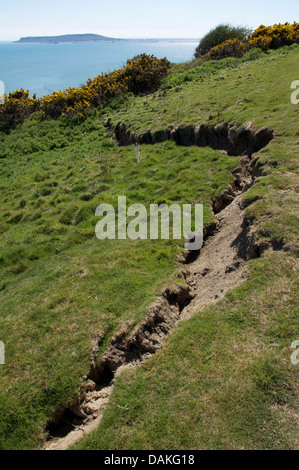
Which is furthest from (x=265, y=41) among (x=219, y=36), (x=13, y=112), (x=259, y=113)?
(x=13, y=112)

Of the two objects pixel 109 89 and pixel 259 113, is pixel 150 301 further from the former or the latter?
pixel 109 89

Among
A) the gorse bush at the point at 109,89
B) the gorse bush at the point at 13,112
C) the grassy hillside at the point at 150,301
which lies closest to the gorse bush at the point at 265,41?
the gorse bush at the point at 109,89

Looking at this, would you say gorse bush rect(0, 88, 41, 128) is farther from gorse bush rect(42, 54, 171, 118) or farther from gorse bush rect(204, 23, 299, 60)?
Answer: gorse bush rect(204, 23, 299, 60)

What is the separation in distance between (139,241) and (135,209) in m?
2.50

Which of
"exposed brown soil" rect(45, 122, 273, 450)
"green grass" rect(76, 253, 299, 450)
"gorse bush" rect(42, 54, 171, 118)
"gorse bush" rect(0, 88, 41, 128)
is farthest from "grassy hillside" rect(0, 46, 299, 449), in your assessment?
"gorse bush" rect(0, 88, 41, 128)

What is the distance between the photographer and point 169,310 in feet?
28.8

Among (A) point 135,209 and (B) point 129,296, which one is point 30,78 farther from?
(B) point 129,296

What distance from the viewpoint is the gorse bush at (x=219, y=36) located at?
1577 inches

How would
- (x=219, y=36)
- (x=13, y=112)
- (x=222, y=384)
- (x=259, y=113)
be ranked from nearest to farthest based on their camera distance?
(x=222, y=384), (x=259, y=113), (x=13, y=112), (x=219, y=36)

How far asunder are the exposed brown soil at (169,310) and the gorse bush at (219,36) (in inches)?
1464

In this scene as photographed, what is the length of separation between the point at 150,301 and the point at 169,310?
0.57 metres

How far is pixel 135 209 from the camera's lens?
45.3ft

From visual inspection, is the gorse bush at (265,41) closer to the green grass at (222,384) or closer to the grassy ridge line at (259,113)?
the grassy ridge line at (259,113)
